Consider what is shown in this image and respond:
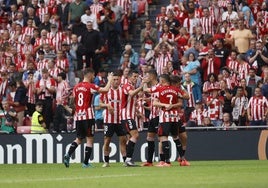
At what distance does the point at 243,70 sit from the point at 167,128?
26.0ft

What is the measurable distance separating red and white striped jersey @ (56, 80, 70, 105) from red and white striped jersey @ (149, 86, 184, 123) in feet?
28.8

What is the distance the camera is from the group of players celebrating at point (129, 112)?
24.1m

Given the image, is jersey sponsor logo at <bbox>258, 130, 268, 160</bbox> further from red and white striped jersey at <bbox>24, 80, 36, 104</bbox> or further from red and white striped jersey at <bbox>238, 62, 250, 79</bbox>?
red and white striped jersey at <bbox>24, 80, 36, 104</bbox>

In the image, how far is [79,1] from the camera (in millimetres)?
35844

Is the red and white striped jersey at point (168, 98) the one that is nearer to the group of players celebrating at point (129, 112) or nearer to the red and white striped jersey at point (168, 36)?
the group of players celebrating at point (129, 112)

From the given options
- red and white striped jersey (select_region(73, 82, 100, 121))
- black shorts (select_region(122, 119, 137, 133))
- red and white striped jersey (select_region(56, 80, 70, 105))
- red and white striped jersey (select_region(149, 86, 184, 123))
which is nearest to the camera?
red and white striped jersey (select_region(149, 86, 184, 123))

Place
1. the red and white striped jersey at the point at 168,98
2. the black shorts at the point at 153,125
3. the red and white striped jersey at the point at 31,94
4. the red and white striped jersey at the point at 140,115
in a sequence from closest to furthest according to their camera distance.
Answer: the red and white striped jersey at the point at 168,98, the black shorts at the point at 153,125, the red and white striped jersey at the point at 140,115, the red and white striped jersey at the point at 31,94

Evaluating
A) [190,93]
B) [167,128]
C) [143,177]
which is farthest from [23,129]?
[143,177]

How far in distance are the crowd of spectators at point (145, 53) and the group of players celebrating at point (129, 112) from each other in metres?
3.99

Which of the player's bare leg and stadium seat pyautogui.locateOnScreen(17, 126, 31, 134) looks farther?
stadium seat pyautogui.locateOnScreen(17, 126, 31, 134)

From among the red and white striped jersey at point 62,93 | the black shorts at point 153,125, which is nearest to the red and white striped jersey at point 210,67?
the red and white striped jersey at point 62,93

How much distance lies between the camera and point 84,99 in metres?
24.4

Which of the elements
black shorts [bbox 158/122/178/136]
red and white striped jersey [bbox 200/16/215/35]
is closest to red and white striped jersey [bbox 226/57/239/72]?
red and white striped jersey [bbox 200/16/215/35]

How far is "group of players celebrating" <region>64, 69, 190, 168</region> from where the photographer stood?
2411 centimetres
